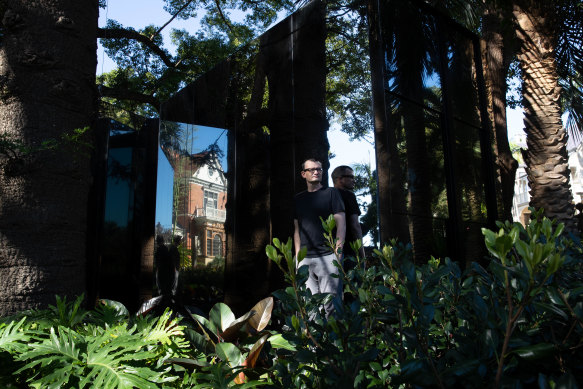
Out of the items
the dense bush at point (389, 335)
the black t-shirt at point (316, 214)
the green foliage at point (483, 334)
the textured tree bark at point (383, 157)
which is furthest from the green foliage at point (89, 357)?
the textured tree bark at point (383, 157)

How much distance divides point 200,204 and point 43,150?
12.2ft

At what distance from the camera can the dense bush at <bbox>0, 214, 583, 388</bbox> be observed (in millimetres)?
851

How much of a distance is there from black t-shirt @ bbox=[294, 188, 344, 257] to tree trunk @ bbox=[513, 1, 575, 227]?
464cm

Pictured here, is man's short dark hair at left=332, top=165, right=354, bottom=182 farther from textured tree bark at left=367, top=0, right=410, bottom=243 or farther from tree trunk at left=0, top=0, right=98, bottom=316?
tree trunk at left=0, top=0, right=98, bottom=316

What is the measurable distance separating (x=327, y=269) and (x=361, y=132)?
172cm

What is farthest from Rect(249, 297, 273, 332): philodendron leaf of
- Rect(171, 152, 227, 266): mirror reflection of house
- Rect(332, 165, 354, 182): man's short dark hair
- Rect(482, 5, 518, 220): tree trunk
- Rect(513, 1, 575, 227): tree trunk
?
Rect(482, 5, 518, 220): tree trunk

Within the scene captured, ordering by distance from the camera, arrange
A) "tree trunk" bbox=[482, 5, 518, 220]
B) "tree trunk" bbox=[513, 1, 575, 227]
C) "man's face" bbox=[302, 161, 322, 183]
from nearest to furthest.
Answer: "man's face" bbox=[302, 161, 322, 183]
"tree trunk" bbox=[513, 1, 575, 227]
"tree trunk" bbox=[482, 5, 518, 220]

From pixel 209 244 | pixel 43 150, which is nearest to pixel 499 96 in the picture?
pixel 209 244

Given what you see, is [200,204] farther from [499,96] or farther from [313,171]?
[499,96]

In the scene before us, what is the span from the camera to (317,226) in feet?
14.0

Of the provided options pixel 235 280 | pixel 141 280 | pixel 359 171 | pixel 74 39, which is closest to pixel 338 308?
pixel 74 39

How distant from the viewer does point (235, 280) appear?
588cm

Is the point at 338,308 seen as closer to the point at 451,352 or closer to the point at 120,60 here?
the point at 451,352

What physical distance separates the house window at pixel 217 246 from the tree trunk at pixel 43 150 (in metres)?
2.82
